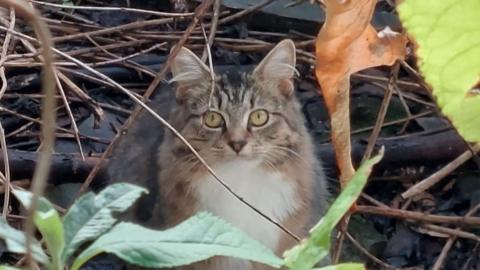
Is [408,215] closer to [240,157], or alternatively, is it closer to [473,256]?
[240,157]

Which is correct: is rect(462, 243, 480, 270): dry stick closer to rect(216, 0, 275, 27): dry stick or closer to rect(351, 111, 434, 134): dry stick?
rect(351, 111, 434, 134): dry stick

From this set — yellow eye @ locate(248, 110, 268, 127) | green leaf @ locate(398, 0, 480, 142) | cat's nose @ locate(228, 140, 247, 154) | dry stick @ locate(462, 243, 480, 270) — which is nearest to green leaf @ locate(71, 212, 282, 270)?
green leaf @ locate(398, 0, 480, 142)

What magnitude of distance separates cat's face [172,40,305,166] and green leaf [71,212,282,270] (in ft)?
7.42

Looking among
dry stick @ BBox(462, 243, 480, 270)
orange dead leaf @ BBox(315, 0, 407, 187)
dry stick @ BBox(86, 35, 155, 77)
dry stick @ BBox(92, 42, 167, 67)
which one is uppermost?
orange dead leaf @ BBox(315, 0, 407, 187)

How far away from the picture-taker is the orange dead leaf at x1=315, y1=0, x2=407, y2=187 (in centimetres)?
119

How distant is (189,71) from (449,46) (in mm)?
2530

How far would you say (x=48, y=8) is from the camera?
3.98 meters

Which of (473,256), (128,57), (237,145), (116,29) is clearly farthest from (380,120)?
(116,29)

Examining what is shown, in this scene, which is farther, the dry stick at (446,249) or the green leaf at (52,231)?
the dry stick at (446,249)

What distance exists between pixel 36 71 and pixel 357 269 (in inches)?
125

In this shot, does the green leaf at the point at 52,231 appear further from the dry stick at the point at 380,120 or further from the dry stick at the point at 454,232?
the dry stick at the point at 454,232

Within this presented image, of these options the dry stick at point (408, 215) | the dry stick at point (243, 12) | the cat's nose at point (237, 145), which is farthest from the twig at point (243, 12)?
the dry stick at point (408, 215)

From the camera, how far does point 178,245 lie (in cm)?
90

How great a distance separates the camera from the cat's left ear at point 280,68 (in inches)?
126
